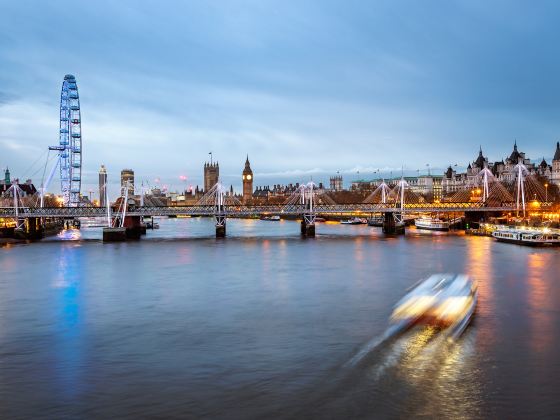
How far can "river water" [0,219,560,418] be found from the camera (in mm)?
18125

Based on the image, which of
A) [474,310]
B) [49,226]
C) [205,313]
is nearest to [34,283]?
[205,313]

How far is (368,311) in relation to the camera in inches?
1242

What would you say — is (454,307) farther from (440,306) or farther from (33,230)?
(33,230)

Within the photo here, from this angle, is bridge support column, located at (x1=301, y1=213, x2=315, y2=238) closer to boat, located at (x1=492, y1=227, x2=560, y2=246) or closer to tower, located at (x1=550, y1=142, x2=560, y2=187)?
boat, located at (x1=492, y1=227, x2=560, y2=246)

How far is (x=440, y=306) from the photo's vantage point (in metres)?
30.2

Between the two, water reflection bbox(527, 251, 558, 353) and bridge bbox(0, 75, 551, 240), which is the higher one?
bridge bbox(0, 75, 551, 240)

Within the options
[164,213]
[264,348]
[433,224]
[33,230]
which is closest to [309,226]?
[164,213]

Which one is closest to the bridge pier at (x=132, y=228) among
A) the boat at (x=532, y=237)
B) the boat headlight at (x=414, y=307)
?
the boat at (x=532, y=237)

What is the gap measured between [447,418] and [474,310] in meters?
15.3

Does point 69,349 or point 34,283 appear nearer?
point 69,349

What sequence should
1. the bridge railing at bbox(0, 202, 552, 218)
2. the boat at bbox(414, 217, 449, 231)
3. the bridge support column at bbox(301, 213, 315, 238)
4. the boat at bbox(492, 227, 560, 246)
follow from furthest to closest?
the boat at bbox(414, 217, 449, 231) < the bridge support column at bbox(301, 213, 315, 238) < the bridge railing at bbox(0, 202, 552, 218) < the boat at bbox(492, 227, 560, 246)

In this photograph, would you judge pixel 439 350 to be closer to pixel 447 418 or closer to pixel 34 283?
pixel 447 418

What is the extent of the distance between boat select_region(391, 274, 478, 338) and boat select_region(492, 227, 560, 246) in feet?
130

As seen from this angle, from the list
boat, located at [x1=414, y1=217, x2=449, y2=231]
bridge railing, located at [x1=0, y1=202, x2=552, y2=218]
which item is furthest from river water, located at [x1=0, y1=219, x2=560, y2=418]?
boat, located at [x1=414, y1=217, x2=449, y2=231]
